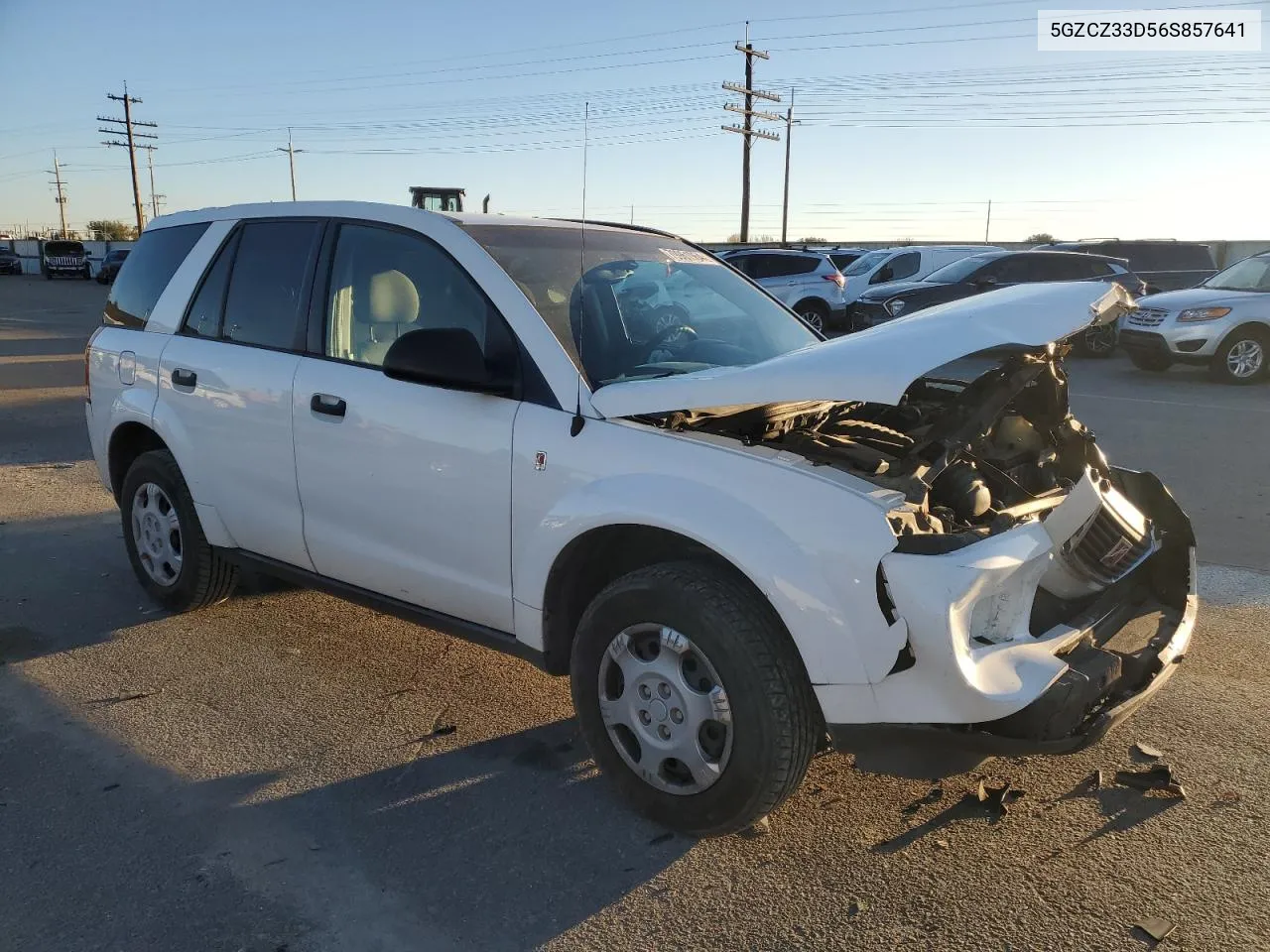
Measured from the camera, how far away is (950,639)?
2.48 meters

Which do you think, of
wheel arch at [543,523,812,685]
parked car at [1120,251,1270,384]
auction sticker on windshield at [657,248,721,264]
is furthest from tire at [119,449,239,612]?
parked car at [1120,251,1270,384]

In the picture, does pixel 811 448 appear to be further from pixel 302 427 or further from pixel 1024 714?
pixel 302 427

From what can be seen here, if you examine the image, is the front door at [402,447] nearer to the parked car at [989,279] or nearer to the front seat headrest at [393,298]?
the front seat headrest at [393,298]

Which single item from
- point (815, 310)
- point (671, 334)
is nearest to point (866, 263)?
A: point (815, 310)

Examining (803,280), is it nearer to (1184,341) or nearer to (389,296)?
(1184,341)

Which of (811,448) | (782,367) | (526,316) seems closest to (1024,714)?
(811,448)

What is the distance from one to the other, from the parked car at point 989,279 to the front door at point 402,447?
12933mm

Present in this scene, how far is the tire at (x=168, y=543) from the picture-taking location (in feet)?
15.1

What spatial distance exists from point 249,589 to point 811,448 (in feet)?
10.9

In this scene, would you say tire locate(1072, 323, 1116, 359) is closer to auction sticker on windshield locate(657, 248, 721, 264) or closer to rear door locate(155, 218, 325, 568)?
auction sticker on windshield locate(657, 248, 721, 264)

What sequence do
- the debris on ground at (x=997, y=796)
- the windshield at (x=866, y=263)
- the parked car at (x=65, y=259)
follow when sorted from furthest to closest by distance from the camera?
the parked car at (x=65, y=259) < the windshield at (x=866, y=263) < the debris on ground at (x=997, y=796)

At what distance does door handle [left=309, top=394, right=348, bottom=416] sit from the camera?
12.2 feet

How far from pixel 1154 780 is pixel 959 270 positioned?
14506mm

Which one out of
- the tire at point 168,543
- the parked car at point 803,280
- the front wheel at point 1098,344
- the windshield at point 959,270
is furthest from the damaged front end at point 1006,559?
the parked car at point 803,280
